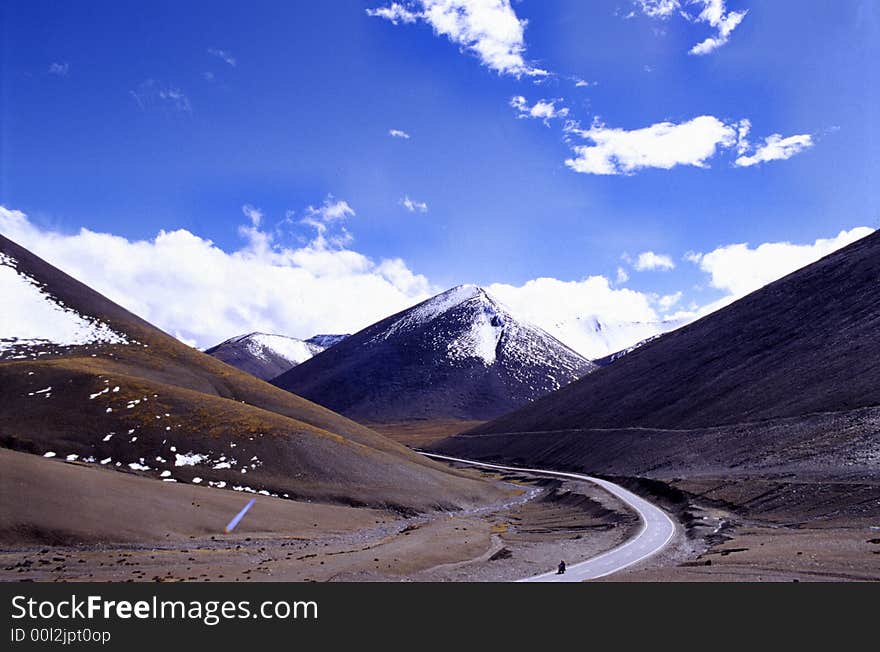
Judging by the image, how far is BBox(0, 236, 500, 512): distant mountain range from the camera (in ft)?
183

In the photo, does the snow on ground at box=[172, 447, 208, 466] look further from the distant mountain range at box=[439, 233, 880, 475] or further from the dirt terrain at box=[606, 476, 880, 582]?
the distant mountain range at box=[439, 233, 880, 475]

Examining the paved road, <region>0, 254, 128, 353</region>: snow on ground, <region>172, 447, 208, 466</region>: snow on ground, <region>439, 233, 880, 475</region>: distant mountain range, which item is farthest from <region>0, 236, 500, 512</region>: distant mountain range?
<region>439, 233, 880, 475</region>: distant mountain range

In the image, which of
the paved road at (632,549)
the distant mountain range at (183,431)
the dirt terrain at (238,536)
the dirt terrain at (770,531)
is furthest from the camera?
the distant mountain range at (183,431)

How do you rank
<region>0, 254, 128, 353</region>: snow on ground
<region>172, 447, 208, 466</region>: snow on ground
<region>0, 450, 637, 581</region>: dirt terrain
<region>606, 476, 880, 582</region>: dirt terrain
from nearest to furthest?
<region>606, 476, 880, 582</region>: dirt terrain
<region>0, 450, 637, 581</region>: dirt terrain
<region>172, 447, 208, 466</region>: snow on ground
<region>0, 254, 128, 353</region>: snow on ground

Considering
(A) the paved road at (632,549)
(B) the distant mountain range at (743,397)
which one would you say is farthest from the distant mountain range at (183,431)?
(B) the distant mountain range at (743,397)

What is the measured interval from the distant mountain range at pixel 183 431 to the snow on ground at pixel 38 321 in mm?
410

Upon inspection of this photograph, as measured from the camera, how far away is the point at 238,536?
4059cm

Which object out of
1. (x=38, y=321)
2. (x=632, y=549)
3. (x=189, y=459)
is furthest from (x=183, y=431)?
(x=38, y=321)

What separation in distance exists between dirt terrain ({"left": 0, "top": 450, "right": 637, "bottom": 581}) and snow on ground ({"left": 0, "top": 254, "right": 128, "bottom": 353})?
42.7 metres

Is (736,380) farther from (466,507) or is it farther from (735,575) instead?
(735,575)

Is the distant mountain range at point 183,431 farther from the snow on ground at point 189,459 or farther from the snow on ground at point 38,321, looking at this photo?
the snow on ground at point 38,321

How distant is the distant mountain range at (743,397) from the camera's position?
6141 centimetres
